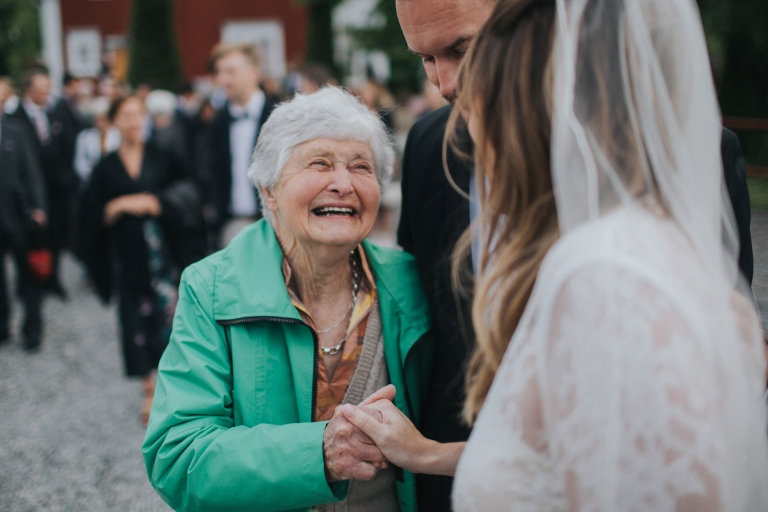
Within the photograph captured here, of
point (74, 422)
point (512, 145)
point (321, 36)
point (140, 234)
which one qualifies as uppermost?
point (321, 36)

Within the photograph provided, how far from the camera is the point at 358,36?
19734mm

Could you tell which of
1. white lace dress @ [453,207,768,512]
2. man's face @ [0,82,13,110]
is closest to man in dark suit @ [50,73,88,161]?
man's face @ [0,82,13,110]

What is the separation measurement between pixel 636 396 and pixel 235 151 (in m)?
5.42

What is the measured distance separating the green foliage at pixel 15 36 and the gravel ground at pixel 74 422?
48.4 ft

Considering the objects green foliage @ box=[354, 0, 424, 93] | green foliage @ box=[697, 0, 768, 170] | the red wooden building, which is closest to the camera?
green foliage @ box=[697, 0, 768, 170]

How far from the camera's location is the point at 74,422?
15.9 ft

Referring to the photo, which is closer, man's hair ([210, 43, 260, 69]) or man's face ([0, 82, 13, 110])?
man's hair ([210, 43, 260, 69])

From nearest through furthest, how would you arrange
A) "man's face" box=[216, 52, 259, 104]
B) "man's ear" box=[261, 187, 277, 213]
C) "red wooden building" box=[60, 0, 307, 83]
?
"man's ear" box=[261, 187, 277, 213] → "man's face" box=[216, 52, 259, 104] → "red wooden building" box=[60, 0, 307, 83]

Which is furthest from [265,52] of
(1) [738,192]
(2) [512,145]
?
(2) [512,145]

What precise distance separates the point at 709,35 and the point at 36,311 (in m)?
9.56

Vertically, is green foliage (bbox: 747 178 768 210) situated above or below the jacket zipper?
below

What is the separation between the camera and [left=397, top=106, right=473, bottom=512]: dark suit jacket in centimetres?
202

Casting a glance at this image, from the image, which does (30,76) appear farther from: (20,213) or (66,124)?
(20,213)

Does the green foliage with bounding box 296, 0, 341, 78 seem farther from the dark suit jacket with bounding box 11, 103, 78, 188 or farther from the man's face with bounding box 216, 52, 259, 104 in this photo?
the man's face with bounding box 216, 52, 259, 104
